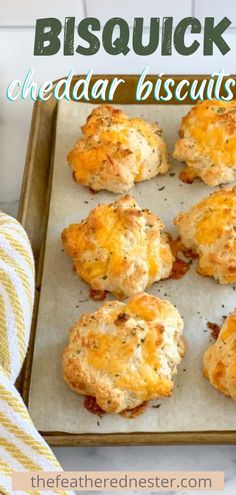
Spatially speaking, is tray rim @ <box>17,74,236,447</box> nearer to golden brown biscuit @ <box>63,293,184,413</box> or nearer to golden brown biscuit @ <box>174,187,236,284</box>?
golden brown biscuit @ <box>63,293,184,413</box>

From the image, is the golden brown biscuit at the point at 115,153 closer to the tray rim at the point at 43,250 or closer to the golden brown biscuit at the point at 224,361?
the tray rim at the point at 43,250

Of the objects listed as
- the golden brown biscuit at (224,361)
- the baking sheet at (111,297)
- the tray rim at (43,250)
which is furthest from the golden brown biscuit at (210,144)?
the golden brown biscuit at (224,361)

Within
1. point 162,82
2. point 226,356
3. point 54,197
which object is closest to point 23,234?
point 54,197

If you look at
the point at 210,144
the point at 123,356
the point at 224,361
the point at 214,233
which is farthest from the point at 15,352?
the point at 210,144

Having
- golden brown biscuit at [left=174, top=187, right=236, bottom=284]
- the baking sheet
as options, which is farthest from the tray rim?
golden brown biscuit at [left=174, top=187, right=236, bottom=284]

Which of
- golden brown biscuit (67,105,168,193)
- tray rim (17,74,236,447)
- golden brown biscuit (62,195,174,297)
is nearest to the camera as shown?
tray rim (17,74,236,447)

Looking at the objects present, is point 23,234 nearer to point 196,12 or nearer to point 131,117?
point 131,117

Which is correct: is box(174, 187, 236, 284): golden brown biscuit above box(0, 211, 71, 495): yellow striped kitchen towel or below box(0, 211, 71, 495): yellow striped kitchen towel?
above
